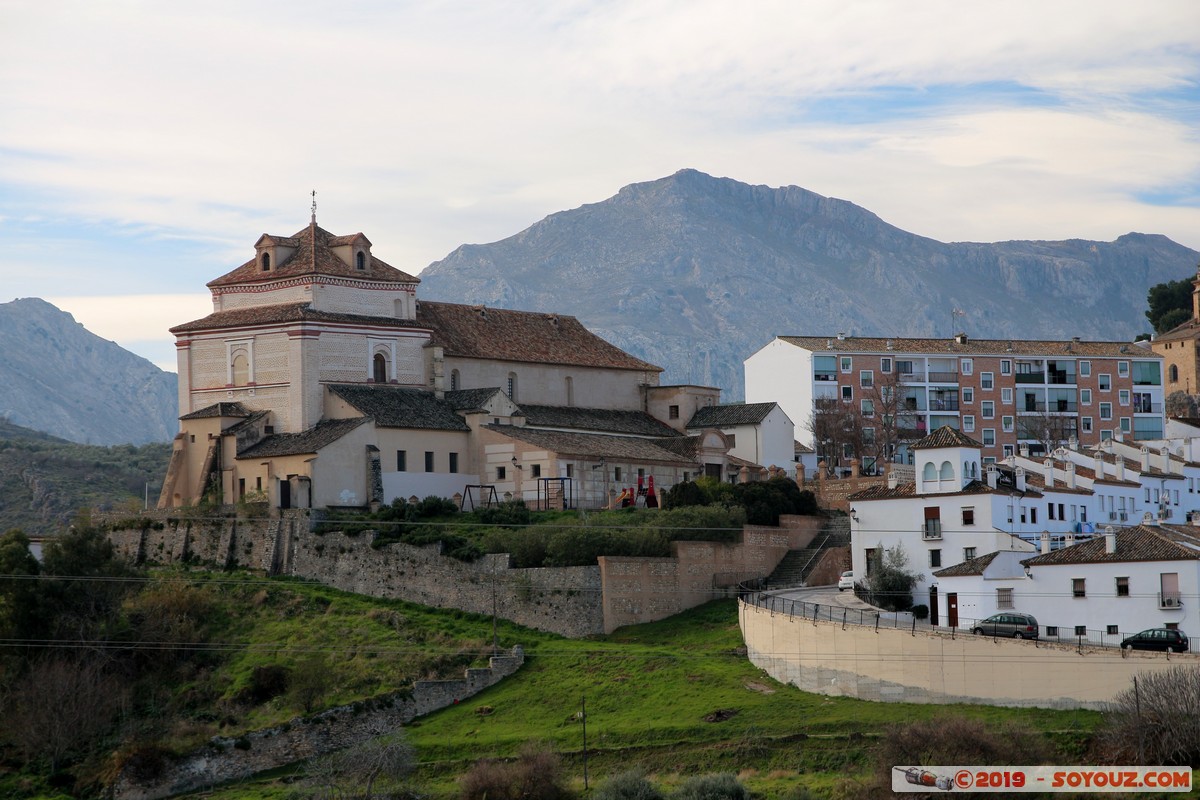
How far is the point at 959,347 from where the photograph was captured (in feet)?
371

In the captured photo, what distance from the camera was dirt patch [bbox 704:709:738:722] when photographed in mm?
59375

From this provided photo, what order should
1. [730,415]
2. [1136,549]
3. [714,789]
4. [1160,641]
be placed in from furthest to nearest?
1. [730,415]
2. [1136,549]
3. [1160,641]
4. [714,789]

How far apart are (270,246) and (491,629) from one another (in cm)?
2432

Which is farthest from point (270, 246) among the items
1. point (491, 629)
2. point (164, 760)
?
point (164, 760)

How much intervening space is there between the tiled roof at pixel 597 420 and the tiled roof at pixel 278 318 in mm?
7167

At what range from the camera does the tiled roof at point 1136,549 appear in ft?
202

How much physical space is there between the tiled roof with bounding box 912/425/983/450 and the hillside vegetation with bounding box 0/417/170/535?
160 feet

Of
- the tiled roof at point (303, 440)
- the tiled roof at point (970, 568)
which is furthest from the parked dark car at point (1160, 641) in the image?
the tiled roof at point (303, 440)

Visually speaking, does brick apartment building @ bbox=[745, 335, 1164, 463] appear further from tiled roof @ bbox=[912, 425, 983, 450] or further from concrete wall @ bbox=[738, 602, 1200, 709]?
concrete wall @ bbox=[738, 602, 1200, 709]

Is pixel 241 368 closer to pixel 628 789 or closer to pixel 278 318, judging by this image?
pixel 278 318

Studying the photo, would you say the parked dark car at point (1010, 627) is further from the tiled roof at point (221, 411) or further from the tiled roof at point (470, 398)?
the tiled roof at point (221, 411)

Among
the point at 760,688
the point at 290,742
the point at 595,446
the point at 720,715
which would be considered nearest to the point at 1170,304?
the point at 595,446

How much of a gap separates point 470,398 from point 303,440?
8790 mm

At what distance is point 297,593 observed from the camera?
72812 millimetres
